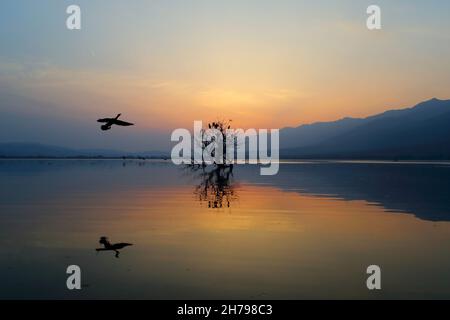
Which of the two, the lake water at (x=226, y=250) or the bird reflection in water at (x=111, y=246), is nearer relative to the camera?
the lake water at (x=226, y=250)

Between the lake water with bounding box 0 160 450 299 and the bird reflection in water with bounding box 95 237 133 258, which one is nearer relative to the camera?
the lake water with bounding box 0 160 450 299

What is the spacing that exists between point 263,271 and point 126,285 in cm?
382

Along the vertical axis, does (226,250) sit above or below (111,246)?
below

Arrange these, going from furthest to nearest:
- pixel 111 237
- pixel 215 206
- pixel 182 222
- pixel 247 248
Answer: pixel 215 206 → pixel 182 222 → pixel 111 237 → pixel 247 248

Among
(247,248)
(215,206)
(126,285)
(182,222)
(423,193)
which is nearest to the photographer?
(126,285)

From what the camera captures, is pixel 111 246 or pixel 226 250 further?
pixel 111 246

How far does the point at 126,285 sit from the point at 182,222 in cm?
1083

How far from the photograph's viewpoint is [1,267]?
14195mm

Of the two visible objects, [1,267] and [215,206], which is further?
[215,206]

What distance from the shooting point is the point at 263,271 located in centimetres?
1386
